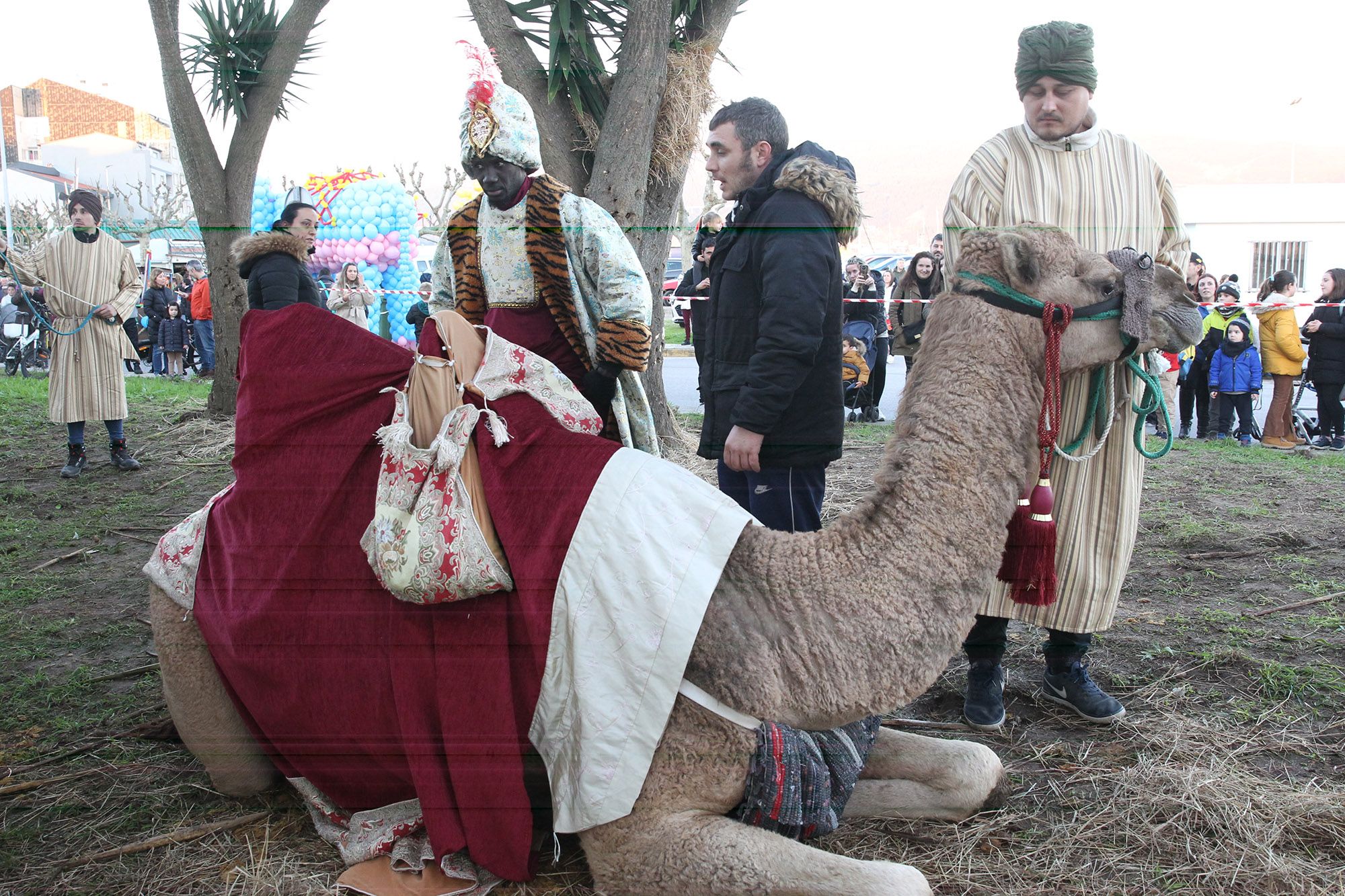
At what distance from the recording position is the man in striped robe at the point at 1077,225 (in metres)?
3.02

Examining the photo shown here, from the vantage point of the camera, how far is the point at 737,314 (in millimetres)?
3443

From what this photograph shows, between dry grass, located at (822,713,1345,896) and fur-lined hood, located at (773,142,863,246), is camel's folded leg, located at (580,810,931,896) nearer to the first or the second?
dry grass, located at (822,713,1345,896)

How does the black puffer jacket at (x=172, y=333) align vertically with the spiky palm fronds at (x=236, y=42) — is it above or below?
below

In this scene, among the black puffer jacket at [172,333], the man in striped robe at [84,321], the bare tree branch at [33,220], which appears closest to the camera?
the bare tree branch at [33,220]

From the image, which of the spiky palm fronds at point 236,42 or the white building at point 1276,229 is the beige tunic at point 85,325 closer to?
the spiky palm fronds at point 236,42

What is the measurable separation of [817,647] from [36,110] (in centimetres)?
199

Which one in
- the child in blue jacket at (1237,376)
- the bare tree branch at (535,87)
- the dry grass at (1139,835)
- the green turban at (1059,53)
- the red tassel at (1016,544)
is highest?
the bare tree branch at (535,87)

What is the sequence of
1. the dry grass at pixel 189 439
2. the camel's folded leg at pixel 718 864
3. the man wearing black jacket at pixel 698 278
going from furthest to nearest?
the man wearing black jacket at pixel 698 278, the dry grass at pixel 189 439, the camel's folded leg at pixel 718 864

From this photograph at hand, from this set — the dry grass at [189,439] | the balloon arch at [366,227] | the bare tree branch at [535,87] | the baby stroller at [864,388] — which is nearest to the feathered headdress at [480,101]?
the bare tree branch at [535,87]

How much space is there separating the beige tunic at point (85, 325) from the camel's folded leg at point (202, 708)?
563 cm

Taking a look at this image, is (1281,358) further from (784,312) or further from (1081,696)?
(784,312)

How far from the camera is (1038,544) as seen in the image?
2.53m

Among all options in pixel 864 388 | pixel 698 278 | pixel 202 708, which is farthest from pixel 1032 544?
pixel 864 388

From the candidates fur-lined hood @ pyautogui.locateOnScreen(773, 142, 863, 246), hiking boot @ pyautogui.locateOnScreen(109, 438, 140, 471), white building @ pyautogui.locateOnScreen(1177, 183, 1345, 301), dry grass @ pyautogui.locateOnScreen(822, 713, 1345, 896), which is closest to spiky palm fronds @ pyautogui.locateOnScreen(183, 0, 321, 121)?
hiking boot @ pyautogui.locateOnScreen(109, 438, 140, 471)
